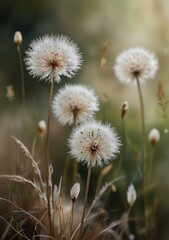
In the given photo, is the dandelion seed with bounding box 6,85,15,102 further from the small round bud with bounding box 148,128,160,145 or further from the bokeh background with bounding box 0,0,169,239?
the small round bud with bounding box 148,128,160,145

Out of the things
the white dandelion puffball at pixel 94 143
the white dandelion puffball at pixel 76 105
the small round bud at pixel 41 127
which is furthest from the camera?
the small round bud at pixel 41 127

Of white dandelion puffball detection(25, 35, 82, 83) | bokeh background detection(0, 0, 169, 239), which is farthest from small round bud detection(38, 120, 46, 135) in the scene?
white dandelion puffball detection(25, 35, 82, 83)

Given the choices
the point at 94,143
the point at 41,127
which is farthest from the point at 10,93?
the point at 94,143

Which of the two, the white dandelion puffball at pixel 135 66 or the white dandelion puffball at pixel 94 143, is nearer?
the white dandelion puffball at pixel 94 143

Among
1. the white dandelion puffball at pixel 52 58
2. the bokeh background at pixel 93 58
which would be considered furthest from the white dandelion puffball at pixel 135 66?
the white dandelion puffball at pixel 52 58

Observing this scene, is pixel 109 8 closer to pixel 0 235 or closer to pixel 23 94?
pixel 23 94

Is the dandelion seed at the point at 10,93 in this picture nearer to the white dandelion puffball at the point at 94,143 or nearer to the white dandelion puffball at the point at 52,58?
the white dandelion puffball at the point at 52,58
